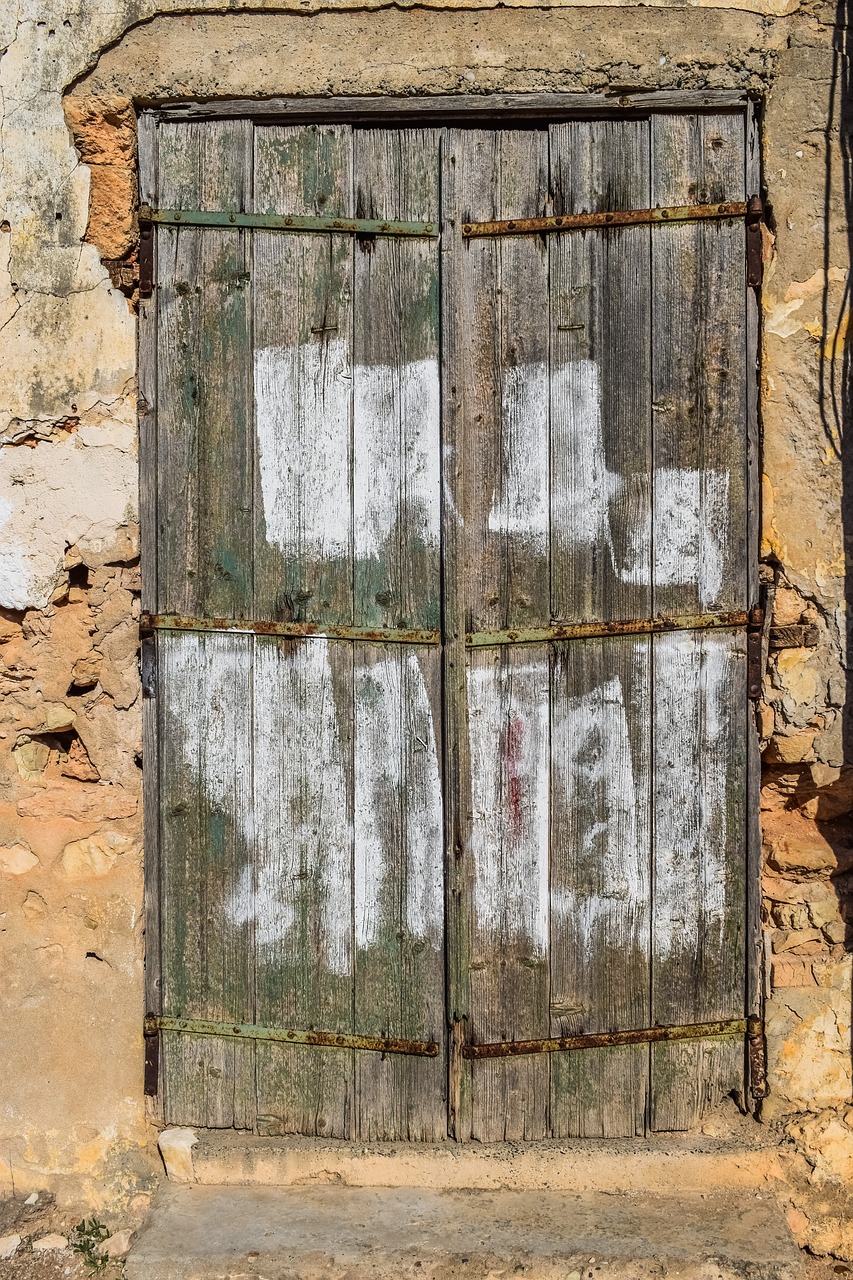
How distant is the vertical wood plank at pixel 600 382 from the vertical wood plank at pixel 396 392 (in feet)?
1.03

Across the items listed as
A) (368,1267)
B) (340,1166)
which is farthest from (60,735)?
(368,1267)

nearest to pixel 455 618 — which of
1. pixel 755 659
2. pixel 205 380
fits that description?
pixel 755 659

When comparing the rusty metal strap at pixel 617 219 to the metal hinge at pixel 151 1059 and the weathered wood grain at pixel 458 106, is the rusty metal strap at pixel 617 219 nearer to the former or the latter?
the weathered wood grain at pixel 458 106

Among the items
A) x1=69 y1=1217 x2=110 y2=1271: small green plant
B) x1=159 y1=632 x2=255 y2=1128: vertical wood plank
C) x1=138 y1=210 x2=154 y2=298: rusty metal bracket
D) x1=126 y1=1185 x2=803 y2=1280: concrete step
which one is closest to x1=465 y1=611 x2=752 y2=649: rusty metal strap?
x1=159 y1=632 x2=255 y2=1128: vertical wood plank

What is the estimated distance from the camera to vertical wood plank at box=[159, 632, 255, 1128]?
2.61 m

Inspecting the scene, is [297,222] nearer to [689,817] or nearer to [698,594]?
[698,594]

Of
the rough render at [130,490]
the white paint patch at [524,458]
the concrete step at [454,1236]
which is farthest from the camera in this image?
the white paint patch at [524,458]

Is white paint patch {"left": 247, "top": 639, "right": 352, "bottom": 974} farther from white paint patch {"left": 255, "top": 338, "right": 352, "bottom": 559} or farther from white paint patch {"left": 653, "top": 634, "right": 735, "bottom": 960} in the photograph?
white paint patch {"left": 653, "top": 634, "right": 735, "bottom": 960}

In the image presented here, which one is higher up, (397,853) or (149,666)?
(149,666)

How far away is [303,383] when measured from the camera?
2572 millimetres

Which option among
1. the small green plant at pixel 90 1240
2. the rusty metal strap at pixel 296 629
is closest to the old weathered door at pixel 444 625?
the rusty metal strap at pixel 296 629

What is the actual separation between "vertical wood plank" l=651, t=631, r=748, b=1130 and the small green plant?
4.68 feet

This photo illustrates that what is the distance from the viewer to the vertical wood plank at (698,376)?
252cm

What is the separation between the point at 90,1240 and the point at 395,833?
126 centimetres
